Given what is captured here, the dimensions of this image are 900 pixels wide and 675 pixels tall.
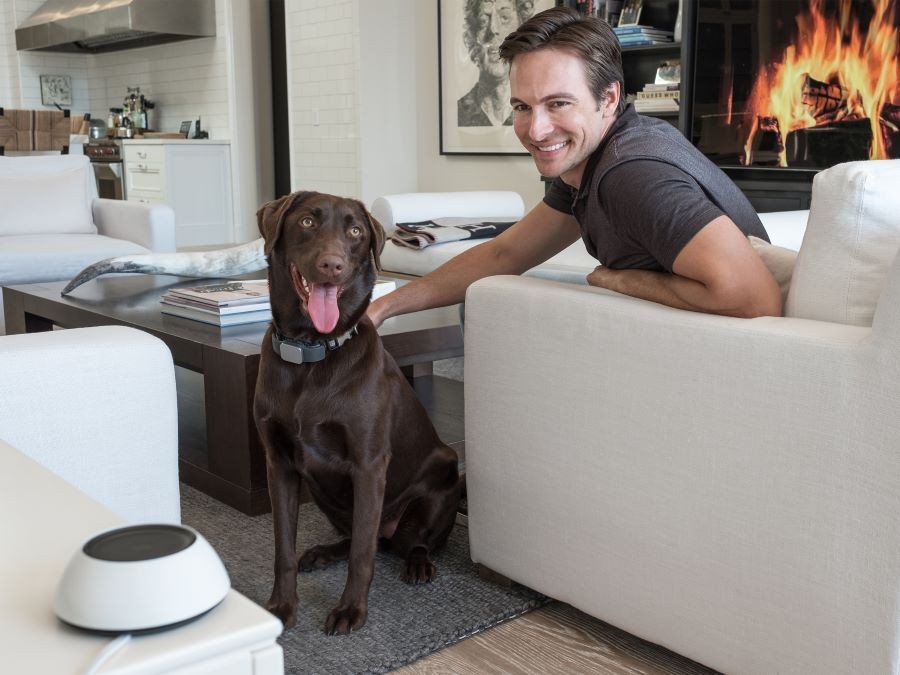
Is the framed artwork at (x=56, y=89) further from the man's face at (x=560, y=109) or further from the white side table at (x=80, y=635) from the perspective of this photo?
the white side table at (x=80, y=635)

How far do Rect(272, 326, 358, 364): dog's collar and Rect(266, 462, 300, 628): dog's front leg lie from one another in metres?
0.20

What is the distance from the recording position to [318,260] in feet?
5.04

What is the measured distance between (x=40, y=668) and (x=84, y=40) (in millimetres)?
8642

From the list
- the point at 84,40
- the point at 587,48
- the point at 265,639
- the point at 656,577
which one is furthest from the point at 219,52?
the point at 265,639

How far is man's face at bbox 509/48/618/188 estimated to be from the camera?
175 cm

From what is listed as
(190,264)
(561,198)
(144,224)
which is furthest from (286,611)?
(144,224)

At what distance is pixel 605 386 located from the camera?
156cm

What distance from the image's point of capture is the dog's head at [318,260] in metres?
1.56

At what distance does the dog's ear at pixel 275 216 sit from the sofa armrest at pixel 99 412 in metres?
0.28

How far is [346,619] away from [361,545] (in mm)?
139

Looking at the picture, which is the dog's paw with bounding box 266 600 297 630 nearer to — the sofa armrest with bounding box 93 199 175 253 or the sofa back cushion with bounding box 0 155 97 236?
the sofa armrest with bounding box 93 199 175 253

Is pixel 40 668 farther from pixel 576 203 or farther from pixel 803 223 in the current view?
pixel 803 223

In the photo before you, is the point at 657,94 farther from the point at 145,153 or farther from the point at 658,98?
the point at 145,153

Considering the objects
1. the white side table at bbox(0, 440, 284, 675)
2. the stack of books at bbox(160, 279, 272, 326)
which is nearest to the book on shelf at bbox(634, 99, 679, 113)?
the stack of books at bbox(160, 279, 272, 326)
